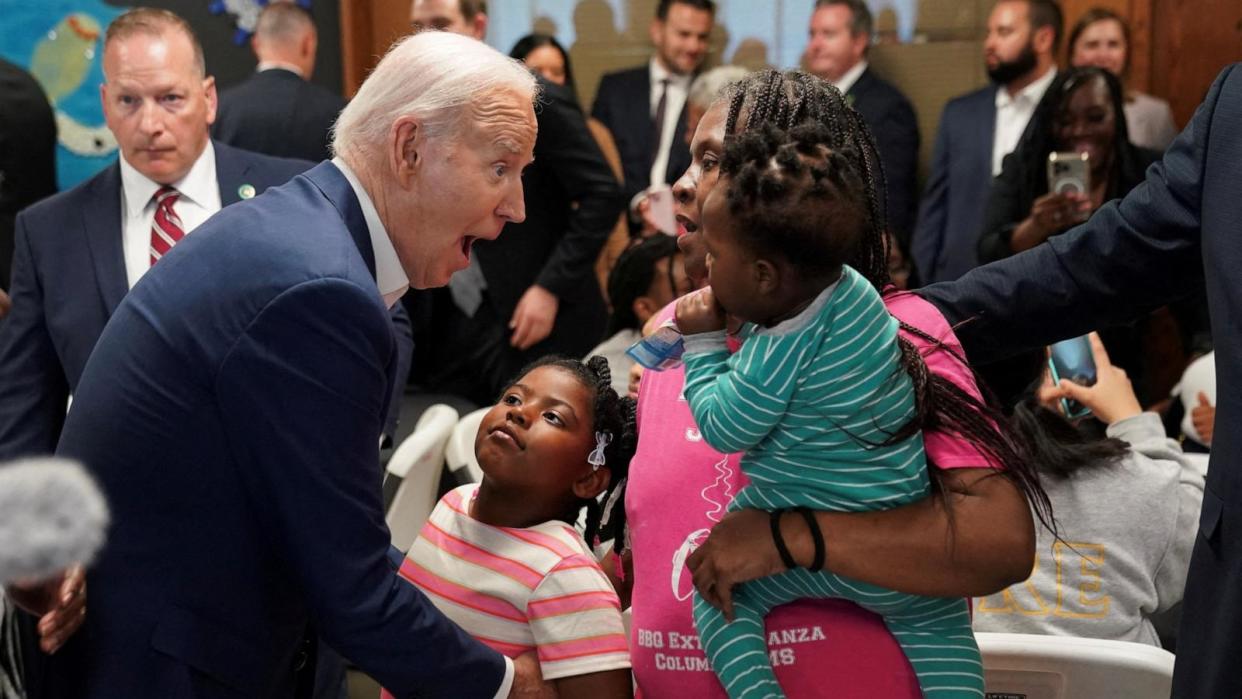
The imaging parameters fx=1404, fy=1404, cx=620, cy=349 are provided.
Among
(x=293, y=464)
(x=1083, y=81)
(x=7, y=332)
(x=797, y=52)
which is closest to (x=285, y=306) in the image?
(x=293, y=464)

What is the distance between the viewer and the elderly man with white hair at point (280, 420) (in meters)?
1.70

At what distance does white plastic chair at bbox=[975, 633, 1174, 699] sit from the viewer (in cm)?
213

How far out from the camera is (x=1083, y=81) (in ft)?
15.7

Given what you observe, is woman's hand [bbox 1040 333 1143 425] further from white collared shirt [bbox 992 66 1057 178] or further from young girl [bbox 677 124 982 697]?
white collared shirt [bbox 992 66 1057 178]

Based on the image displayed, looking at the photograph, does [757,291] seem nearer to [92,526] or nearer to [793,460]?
[793,460]

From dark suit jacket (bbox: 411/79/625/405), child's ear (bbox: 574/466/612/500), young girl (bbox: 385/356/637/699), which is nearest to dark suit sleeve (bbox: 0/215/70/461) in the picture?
young girl (bbox: 385/356/637/699)

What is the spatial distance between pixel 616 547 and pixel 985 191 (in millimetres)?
3705

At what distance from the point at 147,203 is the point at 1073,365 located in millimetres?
2204

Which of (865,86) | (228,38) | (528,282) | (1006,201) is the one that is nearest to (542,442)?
(528,282)

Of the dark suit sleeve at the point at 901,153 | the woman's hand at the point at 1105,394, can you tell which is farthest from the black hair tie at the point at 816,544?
the dark suit sleeve at the point at 901,153

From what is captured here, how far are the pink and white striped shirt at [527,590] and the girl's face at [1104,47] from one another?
4.42 metres

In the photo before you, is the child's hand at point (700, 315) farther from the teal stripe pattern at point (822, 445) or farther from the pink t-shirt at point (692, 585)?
the pink t-shirt at point (692, 585)

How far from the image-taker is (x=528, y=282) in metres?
4.95

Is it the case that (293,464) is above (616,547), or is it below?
above
